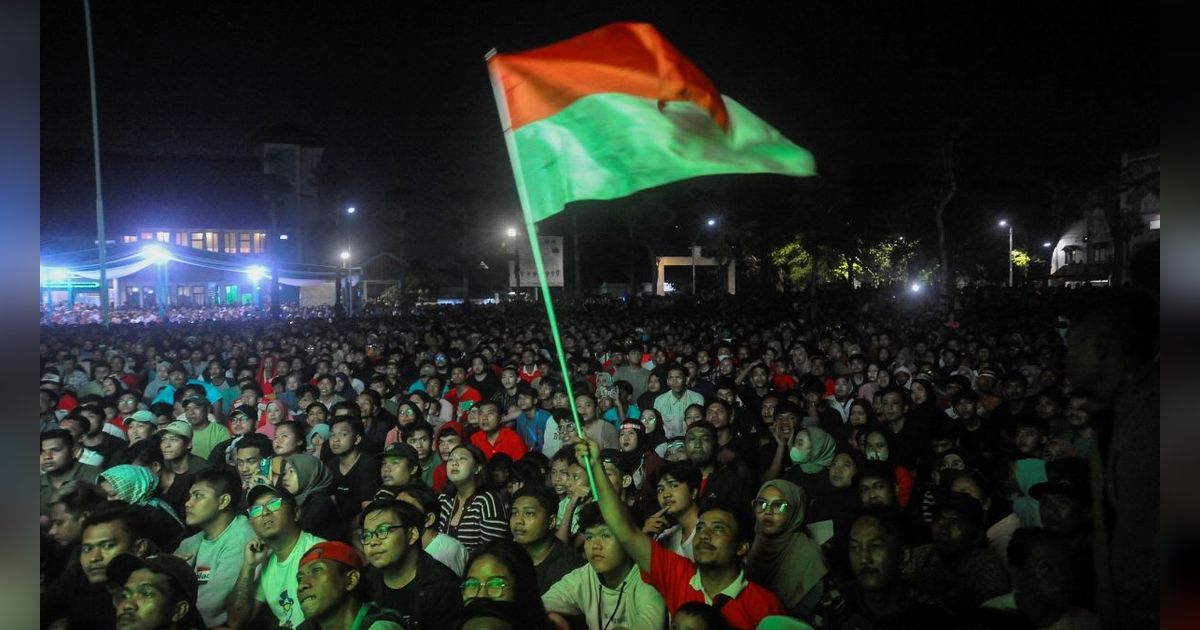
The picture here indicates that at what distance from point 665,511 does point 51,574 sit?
315cm

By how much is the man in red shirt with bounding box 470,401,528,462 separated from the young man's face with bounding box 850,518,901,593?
3.36 meters

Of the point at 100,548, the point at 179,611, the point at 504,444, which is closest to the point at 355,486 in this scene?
the point at 504,444

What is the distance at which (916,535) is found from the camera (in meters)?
3.76

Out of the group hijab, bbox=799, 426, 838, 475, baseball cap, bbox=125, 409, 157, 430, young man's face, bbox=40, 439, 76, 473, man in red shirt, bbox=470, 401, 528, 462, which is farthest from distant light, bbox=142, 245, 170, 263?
hijab, bbox=799, 426, 838, 475

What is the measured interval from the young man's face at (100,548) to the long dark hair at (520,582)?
5.62ft

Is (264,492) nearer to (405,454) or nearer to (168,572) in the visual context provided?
(168,572)

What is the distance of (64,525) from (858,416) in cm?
544

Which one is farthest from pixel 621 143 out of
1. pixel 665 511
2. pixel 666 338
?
pixel 666 338

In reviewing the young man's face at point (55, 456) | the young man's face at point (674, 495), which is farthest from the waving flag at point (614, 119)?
the young man's face at point (55, 456)

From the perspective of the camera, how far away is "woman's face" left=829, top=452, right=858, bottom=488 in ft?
16.2

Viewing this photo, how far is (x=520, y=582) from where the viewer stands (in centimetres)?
359

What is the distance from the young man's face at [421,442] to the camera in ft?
20.0
